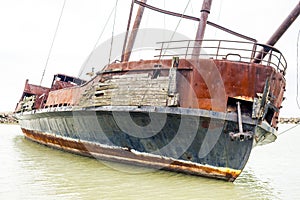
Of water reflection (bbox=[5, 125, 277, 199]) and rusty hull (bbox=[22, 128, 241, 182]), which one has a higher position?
rusty hull (bbox=[22, 128, 241, 182])

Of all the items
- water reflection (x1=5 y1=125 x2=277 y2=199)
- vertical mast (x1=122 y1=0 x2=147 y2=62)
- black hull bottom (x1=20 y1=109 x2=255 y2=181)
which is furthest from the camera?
vertical mast (x1=122 y1=0 x2=147 y2=62)

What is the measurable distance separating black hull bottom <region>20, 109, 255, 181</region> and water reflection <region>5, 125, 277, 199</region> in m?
0.29

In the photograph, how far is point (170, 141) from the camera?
6809 millimetres

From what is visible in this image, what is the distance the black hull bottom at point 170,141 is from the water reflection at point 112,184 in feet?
0.94

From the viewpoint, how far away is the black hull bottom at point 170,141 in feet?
21.0

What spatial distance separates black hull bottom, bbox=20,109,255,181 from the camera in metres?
6.41

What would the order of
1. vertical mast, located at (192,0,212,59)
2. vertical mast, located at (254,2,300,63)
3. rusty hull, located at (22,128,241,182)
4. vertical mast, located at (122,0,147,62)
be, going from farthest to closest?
vertical mast, located at (122,0,147,62) → vertical mast, located at (192,0,212,59) → vertical mast, located at (254,2,300,63) → rusty hull, located at (22,128,241,182)

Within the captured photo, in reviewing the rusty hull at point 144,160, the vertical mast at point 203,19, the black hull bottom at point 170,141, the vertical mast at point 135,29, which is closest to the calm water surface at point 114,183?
the rusty hull at point 144,160

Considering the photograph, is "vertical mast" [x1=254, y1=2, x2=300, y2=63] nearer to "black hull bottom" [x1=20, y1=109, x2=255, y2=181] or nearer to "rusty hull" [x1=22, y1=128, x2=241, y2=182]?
"black hull bottom" [x1=20, y1=109, x2=255, y2=181]

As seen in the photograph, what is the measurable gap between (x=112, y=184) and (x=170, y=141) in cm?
177

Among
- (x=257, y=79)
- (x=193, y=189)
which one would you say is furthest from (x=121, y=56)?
(x=193, y=189)

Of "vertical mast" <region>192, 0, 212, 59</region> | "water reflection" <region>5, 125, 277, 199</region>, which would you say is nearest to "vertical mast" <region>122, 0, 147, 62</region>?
"vertical mast" <region>192, 0, 212, 59</region>

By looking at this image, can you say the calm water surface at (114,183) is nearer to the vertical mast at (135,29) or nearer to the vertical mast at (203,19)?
the vertical mast at (203,19)

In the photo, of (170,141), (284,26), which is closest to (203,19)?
(284,26)
